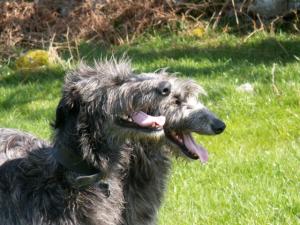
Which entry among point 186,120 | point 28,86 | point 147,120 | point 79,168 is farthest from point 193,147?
point 28,86

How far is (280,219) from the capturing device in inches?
211

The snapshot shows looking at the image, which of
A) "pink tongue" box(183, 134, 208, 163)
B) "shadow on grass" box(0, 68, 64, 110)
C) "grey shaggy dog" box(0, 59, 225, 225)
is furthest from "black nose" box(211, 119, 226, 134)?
"shadow on grass" box(0, 68, 64, 110)

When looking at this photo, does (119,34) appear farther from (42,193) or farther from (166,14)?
(42,193)

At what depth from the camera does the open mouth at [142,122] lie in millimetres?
3752

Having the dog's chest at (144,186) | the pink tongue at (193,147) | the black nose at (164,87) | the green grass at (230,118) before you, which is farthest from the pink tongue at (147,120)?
the green grass at (230,118)

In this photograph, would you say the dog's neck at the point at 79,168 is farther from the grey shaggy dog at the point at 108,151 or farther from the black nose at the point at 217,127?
the black nose at the point at 217,127

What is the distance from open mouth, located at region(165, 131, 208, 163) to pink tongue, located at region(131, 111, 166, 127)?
15cm

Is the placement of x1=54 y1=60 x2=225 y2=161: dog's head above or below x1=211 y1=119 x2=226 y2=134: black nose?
above

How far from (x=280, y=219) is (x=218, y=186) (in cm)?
86

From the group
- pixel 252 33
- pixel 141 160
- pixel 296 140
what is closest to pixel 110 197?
pixel 141 160

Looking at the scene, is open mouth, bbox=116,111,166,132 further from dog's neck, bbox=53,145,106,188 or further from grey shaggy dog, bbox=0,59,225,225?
dog's neck, bbox=53,145,106,188

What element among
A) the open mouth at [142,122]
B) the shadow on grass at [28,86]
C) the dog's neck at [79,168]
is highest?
the open mouth at [142,122]

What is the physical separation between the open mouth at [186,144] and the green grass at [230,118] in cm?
157

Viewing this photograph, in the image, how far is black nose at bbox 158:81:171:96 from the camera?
377 centimetres
